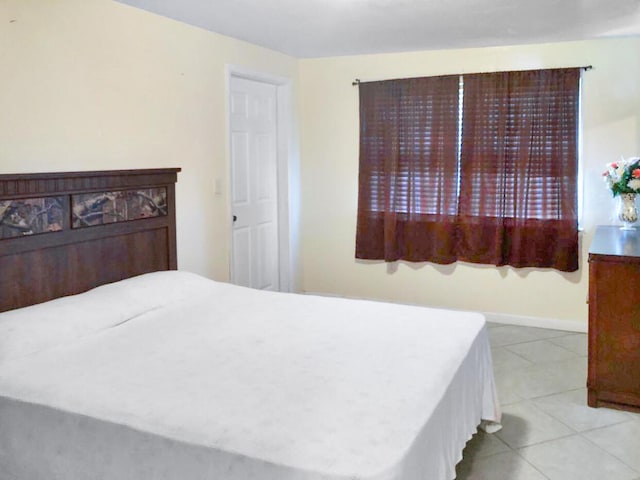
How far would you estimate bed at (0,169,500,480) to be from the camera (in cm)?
174

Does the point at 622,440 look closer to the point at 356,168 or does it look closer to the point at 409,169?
the point at 409,169

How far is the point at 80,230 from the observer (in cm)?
305

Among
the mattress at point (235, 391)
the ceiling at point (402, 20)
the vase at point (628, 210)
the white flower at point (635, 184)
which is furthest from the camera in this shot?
the vase at point (628, 210)

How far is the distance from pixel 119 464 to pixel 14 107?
188 centimetres

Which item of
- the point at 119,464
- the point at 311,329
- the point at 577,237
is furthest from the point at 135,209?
the point at 577,237

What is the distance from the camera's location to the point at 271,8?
3545 mm

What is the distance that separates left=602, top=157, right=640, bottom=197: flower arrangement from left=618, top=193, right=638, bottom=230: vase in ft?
0.23

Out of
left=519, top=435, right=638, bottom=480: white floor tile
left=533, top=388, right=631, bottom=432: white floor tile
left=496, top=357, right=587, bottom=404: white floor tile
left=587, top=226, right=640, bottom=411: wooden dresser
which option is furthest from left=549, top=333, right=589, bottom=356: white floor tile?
left=519, top=435, right=638, bottom=480: white floor tile

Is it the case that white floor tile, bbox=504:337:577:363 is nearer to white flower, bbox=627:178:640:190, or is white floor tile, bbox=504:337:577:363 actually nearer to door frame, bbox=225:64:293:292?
white flower, bbox=627:178:640:190

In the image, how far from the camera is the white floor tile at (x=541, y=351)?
4.07 m

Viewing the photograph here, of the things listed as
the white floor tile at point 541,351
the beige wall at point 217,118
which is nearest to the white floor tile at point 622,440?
the white floor tile at point 541,351

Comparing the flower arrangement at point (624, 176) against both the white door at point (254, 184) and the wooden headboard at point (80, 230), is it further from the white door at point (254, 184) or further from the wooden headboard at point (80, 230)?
the wooden headboard at point (80, 230)

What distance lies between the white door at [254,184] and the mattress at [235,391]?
177 centimetres

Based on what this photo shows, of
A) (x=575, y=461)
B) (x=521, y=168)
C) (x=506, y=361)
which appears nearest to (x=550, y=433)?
(x=575, y=461)
